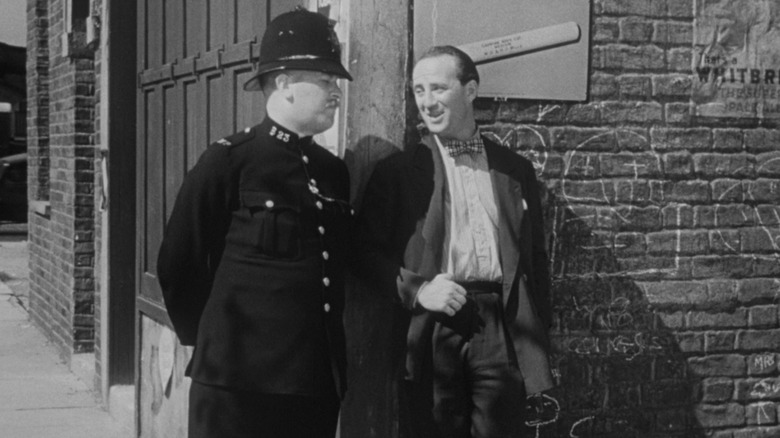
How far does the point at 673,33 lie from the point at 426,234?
1666 mm

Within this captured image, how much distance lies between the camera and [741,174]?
576cm

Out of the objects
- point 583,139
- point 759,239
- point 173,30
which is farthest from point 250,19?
point 759,239

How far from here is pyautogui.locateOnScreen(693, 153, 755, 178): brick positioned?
18.6ft

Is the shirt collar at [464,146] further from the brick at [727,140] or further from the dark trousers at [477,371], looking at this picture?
the brick at [727,140]

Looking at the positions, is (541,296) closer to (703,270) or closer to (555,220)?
(555,220)

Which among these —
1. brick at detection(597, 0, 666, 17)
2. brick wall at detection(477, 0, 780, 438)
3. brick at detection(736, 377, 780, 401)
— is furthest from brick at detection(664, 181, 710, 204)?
brick at detection(736, 377, 780, 401)

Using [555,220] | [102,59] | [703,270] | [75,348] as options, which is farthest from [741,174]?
[75,348]

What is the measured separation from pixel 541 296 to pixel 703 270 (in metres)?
1.30

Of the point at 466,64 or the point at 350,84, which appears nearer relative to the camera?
the point at 466,64

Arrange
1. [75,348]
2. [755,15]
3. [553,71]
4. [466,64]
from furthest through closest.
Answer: [75,348] < [755,15] < [553,71] < [466,64]

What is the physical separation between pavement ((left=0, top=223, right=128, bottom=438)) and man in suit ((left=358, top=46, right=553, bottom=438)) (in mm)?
3223

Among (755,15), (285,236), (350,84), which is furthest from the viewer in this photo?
(755,15)

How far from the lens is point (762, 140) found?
19.0 ft

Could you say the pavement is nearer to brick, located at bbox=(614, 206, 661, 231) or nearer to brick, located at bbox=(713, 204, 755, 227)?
brick, located at bbox=(614, 206, 661, 231)
